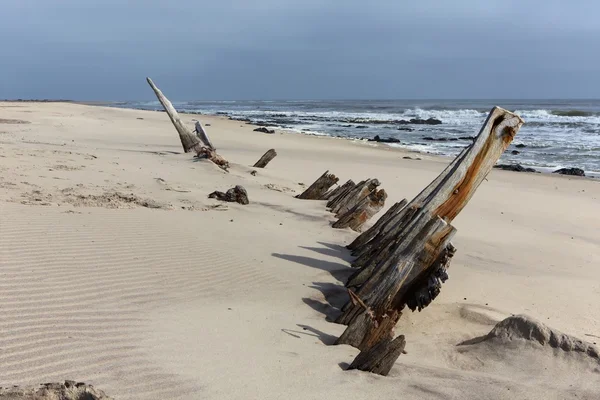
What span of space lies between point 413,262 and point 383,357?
116 centimetres

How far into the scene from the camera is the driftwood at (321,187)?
11078 mm

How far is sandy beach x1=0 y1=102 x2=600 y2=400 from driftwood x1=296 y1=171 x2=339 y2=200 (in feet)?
1.30

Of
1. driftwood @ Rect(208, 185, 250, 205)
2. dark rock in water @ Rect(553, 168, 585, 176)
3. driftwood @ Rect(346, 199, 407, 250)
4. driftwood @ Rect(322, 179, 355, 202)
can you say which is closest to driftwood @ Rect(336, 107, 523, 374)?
driftwood @ Rect(346, 199, 407, 250)

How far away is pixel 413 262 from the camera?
4.82 metres

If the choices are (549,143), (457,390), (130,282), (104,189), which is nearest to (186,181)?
(104,189)

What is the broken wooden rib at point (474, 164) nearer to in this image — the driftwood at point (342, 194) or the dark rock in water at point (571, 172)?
the driftwood at point (342, 194)

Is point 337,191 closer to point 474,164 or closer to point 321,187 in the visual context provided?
point 321,187

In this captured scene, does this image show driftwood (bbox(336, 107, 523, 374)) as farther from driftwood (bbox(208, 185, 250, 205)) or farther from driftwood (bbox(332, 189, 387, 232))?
driftwood (bbox(208, 185, 250, 205))

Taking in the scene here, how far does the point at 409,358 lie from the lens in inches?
176

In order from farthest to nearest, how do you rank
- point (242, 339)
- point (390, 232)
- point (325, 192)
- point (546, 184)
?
1. point (546, 184)
2. point (325, 192)
3. point (390, 232)
4. point (242, 339)

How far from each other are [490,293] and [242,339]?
3397mm

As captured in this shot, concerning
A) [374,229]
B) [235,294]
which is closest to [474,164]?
[374,229]

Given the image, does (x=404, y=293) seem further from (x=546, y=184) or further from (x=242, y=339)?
(x=546, y=184)

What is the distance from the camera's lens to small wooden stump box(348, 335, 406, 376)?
383 cm
